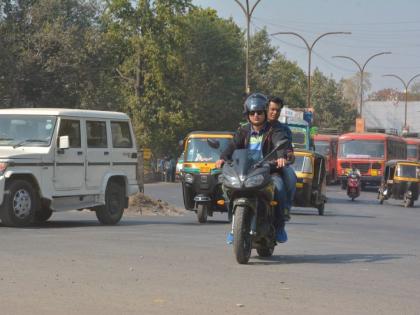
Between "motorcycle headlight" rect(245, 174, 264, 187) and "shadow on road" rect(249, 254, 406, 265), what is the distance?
1055 mm

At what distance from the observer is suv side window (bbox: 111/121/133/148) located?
1670cm

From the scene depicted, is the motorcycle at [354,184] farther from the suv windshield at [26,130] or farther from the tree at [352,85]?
the tree at [352,85]

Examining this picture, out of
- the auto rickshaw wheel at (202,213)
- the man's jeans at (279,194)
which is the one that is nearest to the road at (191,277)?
the man's jeans at (279,194)

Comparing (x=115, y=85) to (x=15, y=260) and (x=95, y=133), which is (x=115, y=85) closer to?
(x=95, y=133)

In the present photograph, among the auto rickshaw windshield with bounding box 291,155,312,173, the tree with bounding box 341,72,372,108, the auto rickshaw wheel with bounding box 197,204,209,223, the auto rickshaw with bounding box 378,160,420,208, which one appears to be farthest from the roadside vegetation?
the tree with bounding box 341,72,372,108

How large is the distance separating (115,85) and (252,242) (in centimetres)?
5487

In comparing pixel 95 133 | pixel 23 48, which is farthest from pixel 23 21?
pixel 95 133

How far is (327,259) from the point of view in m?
10.5

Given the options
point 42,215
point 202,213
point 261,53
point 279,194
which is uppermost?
point 261,53

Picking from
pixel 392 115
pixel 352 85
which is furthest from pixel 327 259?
pixel 352 85

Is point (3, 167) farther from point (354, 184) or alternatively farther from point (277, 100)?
point (354, 184)

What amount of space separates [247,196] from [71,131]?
695cm

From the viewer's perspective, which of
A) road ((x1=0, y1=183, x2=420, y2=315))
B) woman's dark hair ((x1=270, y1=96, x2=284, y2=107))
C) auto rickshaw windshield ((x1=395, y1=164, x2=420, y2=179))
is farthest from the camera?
auto rickshaw windshield ((x1=395, y1=164, x2=420, y2=179))

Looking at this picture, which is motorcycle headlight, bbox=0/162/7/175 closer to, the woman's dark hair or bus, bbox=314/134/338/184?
the woman's dark hair
